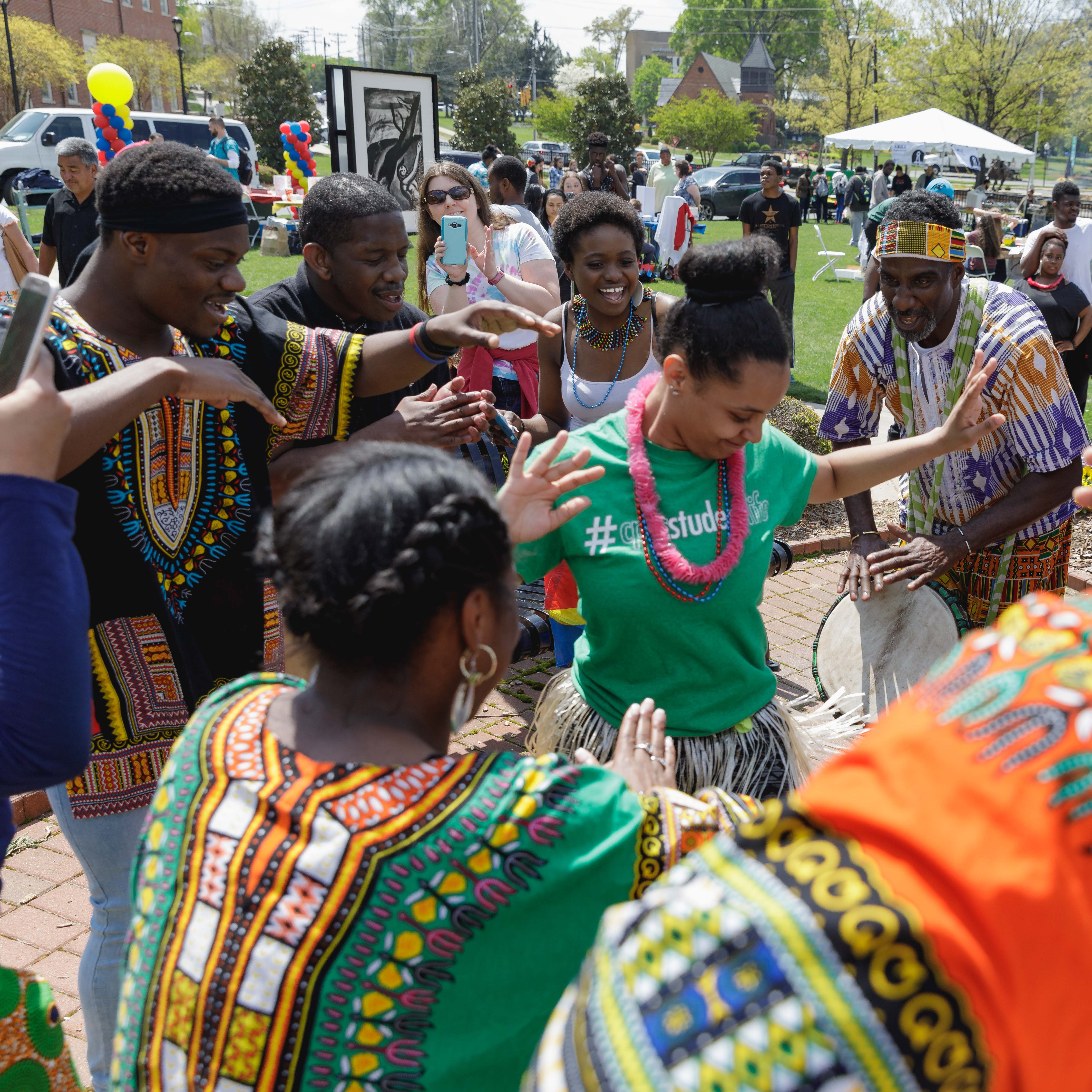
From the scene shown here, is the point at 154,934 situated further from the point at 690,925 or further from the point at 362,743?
the point at 690,925

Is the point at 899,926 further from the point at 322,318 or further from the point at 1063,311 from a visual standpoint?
the point at 1063,311

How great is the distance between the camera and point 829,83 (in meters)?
58.0

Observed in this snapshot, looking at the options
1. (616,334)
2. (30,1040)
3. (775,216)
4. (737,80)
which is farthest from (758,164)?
(737,80)

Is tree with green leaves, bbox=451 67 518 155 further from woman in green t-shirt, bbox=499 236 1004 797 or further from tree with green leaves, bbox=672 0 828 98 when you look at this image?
tree with green leaves, bbox=672 0 828 98

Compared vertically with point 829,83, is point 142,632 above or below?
below

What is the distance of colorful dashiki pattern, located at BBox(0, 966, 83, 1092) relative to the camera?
1545 mm

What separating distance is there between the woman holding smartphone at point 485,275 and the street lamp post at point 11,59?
28802 mm

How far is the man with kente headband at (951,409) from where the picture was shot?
123 inches

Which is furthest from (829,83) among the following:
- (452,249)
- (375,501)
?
(375,501)

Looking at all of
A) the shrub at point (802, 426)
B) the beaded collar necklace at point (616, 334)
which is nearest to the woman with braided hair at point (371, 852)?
the beaded collar necklace at point (616, 334)

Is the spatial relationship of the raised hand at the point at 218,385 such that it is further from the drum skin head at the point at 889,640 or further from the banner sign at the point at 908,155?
the banner sign at the point at 908,155

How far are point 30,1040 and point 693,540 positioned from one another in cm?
160

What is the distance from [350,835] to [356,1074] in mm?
301

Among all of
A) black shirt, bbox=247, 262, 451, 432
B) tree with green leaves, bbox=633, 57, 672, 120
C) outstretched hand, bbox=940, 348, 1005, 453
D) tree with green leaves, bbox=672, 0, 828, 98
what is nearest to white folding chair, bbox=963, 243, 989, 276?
outstretched hand, bbox=940, 348, 1005, 453
